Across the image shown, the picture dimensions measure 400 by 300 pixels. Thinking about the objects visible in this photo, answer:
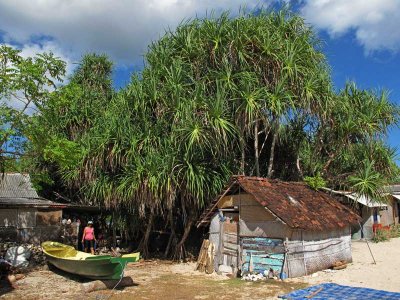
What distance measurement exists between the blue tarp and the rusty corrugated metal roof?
1.69 metres

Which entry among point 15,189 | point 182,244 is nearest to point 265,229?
point 182,244

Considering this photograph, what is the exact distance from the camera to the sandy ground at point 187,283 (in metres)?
9.10

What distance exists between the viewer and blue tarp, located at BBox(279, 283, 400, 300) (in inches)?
323

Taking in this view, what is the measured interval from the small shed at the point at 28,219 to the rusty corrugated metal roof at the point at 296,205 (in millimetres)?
6196

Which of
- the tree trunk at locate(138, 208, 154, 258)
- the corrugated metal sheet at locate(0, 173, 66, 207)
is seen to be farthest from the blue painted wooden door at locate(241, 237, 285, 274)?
the corrugated metal sheet at locate(0, 173, 66, 207)

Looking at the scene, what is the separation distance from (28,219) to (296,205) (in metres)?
9.58

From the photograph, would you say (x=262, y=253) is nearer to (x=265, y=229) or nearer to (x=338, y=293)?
(x=265, y=229)

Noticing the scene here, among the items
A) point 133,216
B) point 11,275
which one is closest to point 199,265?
point 133,216

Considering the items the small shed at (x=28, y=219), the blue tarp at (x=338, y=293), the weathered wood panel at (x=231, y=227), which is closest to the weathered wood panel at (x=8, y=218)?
the small shed at (x=28, y=219)

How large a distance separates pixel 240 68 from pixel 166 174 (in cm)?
440

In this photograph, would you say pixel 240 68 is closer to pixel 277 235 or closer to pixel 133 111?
pixel 133 111

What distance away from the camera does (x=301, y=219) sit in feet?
35.4

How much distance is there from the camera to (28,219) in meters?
15.0

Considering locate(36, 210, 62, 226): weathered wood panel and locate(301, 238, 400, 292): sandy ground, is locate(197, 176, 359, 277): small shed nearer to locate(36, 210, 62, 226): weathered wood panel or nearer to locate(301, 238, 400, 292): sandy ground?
locate(301, 238, 400, 292): sandy ground
